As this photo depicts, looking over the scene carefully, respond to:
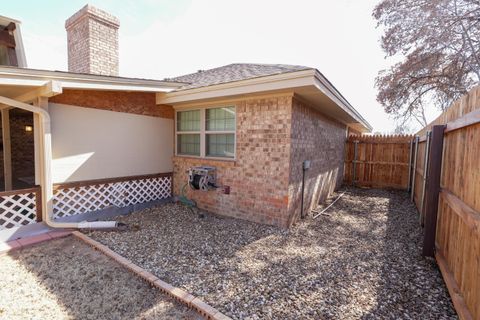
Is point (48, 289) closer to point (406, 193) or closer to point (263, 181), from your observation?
point (263, 181)

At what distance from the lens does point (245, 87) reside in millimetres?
4574

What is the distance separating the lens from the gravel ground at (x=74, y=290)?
248 centimetres

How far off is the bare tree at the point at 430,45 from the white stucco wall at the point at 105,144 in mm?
10987

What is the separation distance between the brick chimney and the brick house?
0.15ft

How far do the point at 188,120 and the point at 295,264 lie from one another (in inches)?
181

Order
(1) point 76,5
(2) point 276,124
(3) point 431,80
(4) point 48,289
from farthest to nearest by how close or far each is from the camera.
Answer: (3) point 431,80 → (1) point 76,5 → (2) point 276,124 → (4) point 48,289

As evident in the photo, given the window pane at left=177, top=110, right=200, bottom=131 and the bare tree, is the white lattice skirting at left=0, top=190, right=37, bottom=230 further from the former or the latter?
the bare tree

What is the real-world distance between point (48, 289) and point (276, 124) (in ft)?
14.2

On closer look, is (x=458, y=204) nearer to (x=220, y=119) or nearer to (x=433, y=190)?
(x=433, y=190)

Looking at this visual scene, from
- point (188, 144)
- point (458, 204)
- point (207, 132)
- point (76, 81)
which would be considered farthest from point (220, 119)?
point (458, 204)

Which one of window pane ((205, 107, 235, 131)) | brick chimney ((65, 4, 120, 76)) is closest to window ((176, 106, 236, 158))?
window pane ((205, 107, 235, 131))

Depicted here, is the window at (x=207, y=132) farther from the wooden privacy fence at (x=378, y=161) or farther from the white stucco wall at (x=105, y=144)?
the wooden privacy fence at (x=378, y=161)

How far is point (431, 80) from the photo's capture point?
11.7m

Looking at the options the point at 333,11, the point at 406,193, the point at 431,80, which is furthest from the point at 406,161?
the point at 333,11
